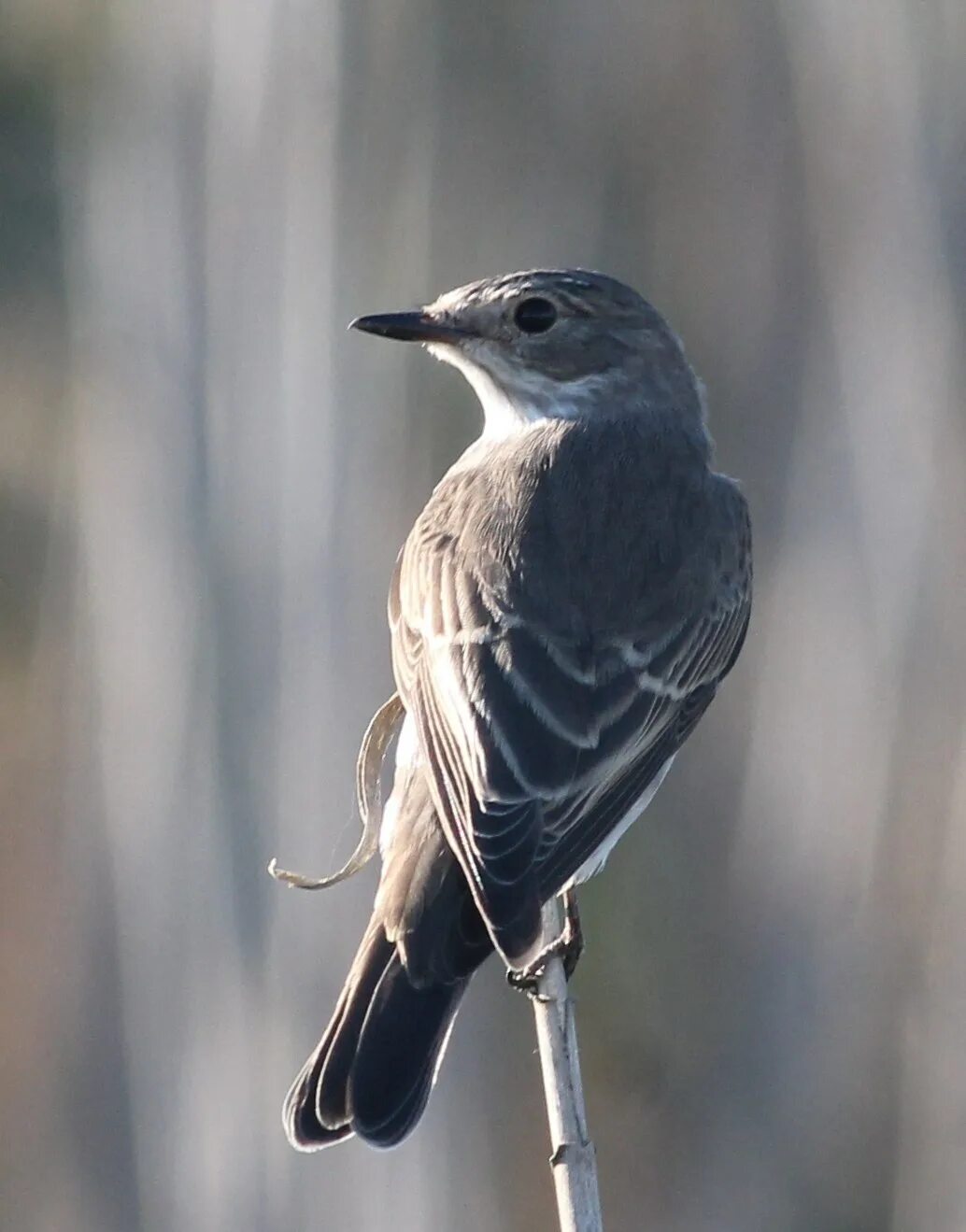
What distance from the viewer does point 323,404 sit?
402 centimetres

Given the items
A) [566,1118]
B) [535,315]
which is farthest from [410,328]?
[566,1118]

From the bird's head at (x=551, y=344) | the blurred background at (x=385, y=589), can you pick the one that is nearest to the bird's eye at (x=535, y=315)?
the bird's head at (x=551, y=344)

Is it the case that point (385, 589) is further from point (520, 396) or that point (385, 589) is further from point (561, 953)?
point (561, 953)

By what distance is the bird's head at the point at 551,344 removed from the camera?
117 inches

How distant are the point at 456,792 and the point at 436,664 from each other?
263 mm

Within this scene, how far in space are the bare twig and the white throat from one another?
0.98 m

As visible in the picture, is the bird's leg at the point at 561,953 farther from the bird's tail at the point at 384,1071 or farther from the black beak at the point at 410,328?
the black beak at the point at 410,328

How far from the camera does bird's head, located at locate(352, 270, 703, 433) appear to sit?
2971mm

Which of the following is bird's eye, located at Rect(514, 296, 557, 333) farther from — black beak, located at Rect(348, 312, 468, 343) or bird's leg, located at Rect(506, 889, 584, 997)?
bird's leg, located at Rect(506, 889, 584, 997)

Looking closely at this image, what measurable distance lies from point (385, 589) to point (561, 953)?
148cm

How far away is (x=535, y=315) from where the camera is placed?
9.93 feet

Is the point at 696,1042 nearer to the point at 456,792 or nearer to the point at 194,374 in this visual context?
the point at 194,374

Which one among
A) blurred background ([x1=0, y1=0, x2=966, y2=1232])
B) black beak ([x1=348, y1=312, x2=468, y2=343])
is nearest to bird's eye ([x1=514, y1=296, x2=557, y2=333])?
black beak ([x1=348, y1=312, x2=468, y2=343])

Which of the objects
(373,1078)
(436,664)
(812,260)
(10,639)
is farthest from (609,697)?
(10,639)
